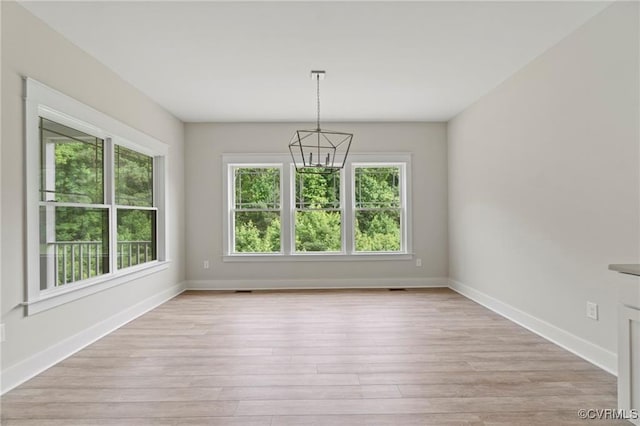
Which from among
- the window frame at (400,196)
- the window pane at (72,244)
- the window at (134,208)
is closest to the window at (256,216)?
the window frame at (400,196)

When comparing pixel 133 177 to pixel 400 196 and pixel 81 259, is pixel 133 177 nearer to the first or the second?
pixel 81 259

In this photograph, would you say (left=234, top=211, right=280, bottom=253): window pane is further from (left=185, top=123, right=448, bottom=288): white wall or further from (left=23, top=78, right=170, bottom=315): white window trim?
(left=23, top=78, right=170, bottom=315): white window trim

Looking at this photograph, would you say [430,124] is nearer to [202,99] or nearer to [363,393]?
[202,99]

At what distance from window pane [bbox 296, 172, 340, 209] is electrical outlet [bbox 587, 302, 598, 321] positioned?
12.7ft

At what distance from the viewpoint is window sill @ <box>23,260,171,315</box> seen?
117 inches

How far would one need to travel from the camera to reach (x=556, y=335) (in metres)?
3.52

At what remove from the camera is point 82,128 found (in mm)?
3617

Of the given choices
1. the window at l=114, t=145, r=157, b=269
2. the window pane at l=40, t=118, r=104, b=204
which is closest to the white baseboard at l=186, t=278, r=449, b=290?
the window at l=114, t=145, r=157, b=269

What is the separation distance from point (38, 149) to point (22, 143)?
0.18 m

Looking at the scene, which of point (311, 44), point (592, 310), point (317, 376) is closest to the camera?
point (317, 376)

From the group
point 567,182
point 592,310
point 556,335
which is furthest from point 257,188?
point 592,310

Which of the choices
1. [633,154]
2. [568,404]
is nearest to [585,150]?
[633,154]

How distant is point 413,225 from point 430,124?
1.60 metres

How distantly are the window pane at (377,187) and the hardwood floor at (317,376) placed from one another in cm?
238
